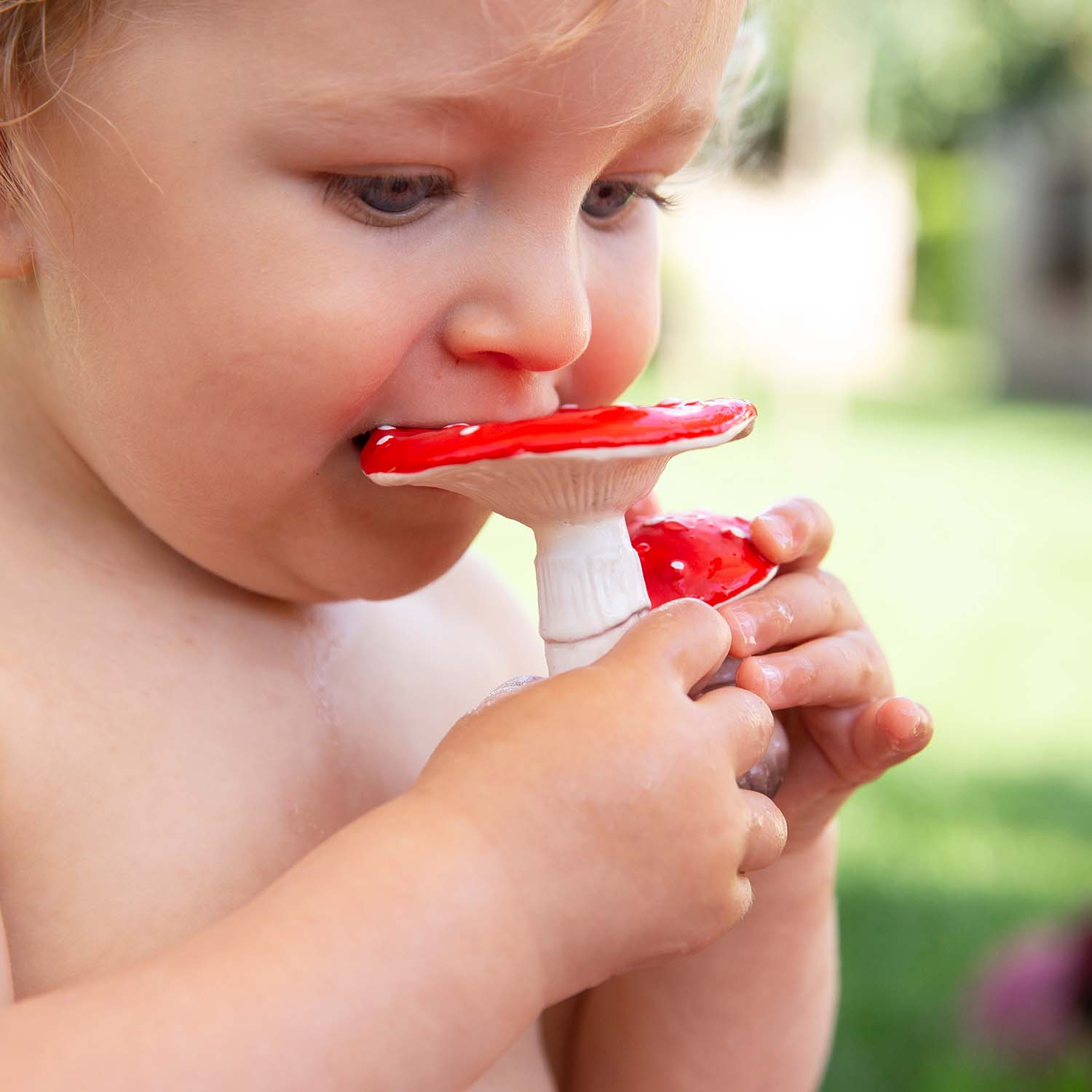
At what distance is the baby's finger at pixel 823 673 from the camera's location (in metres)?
1.04

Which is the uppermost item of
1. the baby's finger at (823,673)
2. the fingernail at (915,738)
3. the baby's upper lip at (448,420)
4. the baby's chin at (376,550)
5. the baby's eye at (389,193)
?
the baby's eye at (389,193)

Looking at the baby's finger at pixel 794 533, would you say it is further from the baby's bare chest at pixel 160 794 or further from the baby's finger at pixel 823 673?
the baby's bare chest at pixel 160 794

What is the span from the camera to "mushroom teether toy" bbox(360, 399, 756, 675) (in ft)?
2.86

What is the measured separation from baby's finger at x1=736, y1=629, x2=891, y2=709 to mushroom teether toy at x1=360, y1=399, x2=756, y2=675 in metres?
0.12

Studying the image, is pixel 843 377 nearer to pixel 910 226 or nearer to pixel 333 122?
pixel 910 226

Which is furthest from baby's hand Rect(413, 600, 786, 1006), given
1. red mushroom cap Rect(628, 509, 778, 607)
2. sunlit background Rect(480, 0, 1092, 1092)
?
sunlit background Rect(480, 0, 1092, 1092)

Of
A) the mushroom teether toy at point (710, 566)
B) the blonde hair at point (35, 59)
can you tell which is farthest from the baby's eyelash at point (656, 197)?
the mushroom teether toy at point (710, 566)

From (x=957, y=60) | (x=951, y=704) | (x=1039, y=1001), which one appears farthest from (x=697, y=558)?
(x=957, y=60)

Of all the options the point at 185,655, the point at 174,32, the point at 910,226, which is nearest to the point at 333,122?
the point at 174,32

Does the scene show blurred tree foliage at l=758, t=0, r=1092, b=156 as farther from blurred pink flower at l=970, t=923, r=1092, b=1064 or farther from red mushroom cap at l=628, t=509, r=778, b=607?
red mushroom cap at l=628, t=509, r=778, b=607

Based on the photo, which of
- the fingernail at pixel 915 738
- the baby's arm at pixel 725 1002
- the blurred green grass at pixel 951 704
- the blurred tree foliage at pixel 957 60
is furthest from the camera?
the blurred tree foliage at pixel 957 60

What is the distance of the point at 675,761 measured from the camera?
0.90 m

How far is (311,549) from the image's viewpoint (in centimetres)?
107

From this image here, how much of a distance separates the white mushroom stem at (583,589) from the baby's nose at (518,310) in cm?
12
